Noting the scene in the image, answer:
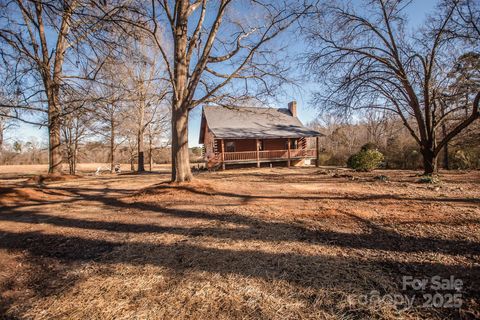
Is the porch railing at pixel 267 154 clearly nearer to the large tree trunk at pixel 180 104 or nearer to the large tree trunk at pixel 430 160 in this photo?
the large tree trunk at pixel 430 160

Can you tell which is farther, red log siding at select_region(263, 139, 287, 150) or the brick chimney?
the brick chimney

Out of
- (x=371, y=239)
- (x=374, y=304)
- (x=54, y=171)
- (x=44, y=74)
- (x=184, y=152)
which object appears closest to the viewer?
(x=374, y=304)

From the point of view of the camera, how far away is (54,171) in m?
11.6

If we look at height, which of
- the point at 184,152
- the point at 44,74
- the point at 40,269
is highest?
the point at 44,74

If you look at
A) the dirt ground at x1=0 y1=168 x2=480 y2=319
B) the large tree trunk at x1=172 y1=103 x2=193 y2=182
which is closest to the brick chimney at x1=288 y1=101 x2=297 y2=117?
the large tree trunk at x1=172 y1=103 x2=193 y2=182

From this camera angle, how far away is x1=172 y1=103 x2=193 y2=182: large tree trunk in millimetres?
7207

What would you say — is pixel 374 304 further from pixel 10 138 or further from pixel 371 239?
pixel 10 138

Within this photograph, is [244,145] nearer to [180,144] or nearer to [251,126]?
[251,126]

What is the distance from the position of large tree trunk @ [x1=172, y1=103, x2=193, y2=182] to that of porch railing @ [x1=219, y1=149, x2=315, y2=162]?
12.7m

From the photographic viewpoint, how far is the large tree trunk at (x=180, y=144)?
7.21 metres

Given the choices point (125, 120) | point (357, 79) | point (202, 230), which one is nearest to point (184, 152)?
point (202, 230)

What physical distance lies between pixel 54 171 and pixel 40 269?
463 inches

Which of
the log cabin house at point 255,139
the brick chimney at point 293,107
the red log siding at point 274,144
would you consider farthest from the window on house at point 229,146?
the brick chimney at point 293,107

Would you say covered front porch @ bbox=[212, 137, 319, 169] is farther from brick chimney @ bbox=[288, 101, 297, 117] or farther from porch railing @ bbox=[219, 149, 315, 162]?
brick chimney @ bbox=[288, 101, 297, 117]
